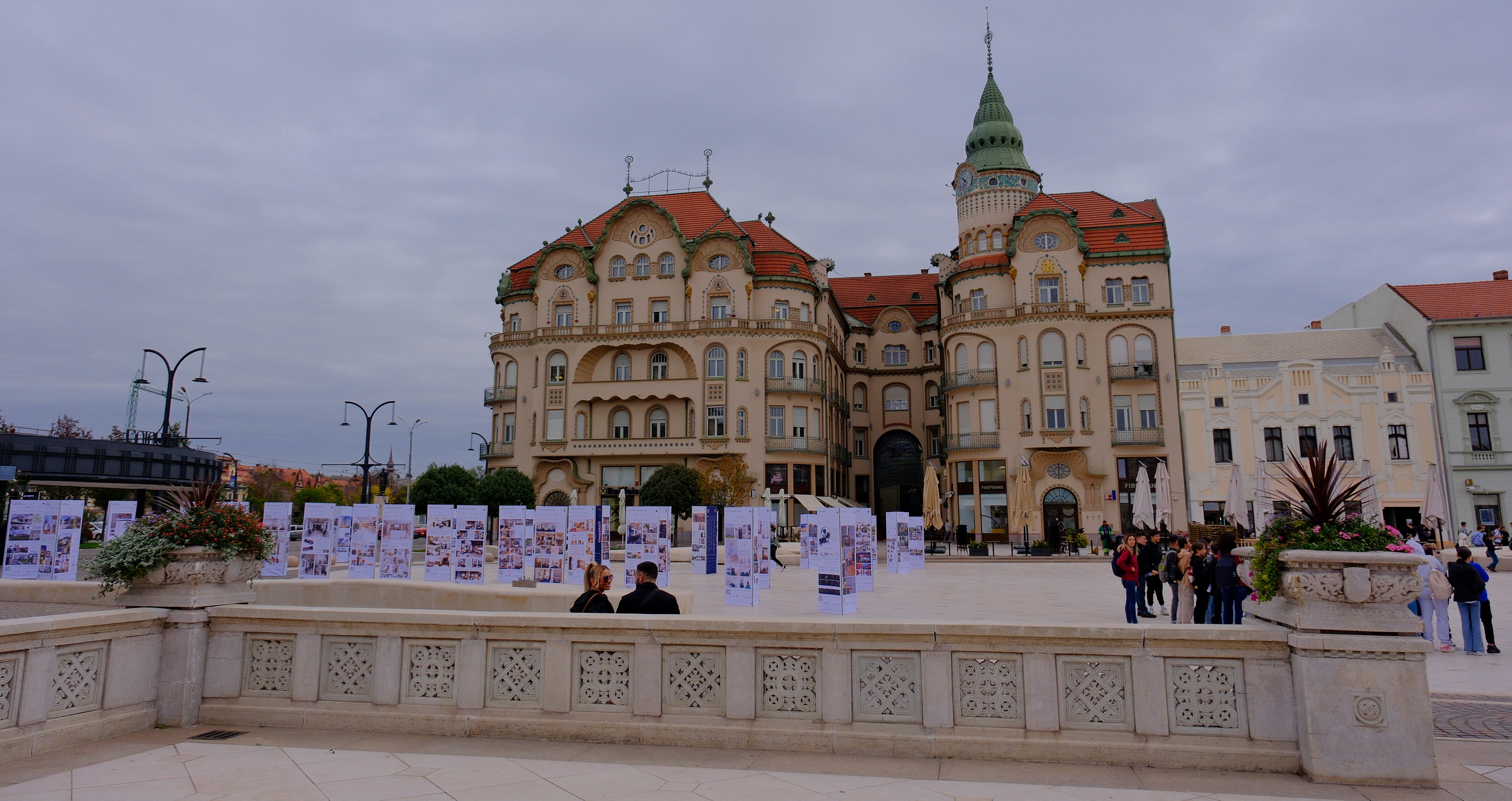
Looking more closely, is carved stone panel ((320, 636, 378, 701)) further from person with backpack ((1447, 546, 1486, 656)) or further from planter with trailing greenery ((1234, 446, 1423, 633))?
person with backpack ((1447, 546, 1486, 656))

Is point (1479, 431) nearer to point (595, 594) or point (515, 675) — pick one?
point (595, 594)

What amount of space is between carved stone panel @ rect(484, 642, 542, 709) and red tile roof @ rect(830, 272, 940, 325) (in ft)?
173

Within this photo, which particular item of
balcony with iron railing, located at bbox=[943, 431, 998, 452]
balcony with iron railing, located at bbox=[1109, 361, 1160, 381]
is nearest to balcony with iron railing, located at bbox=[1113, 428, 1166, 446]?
balcony with iron railing, located at bbox=[1109, 361, 1160, 381]

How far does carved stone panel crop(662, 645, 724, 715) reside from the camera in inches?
244

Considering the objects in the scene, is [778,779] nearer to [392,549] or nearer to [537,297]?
[392,549]

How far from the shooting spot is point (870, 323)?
5878 centimetres

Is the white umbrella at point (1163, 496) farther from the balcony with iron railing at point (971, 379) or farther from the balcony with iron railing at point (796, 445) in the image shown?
the balcony with iron railing at point (796, 445)

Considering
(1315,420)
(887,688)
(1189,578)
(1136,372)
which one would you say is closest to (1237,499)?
(1315,420)

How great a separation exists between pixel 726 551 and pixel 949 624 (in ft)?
37.0

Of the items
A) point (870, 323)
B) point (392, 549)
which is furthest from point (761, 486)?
point (392, 549)

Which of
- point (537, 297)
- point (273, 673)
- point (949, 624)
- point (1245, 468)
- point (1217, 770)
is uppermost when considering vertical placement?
point (537, 297)

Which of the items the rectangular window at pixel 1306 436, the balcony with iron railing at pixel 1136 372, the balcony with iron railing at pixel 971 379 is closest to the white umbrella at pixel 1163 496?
the balcony with iron railing at pixel 1136 372

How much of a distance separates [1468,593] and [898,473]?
44.5 metres

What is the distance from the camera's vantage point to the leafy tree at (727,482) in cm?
4275
